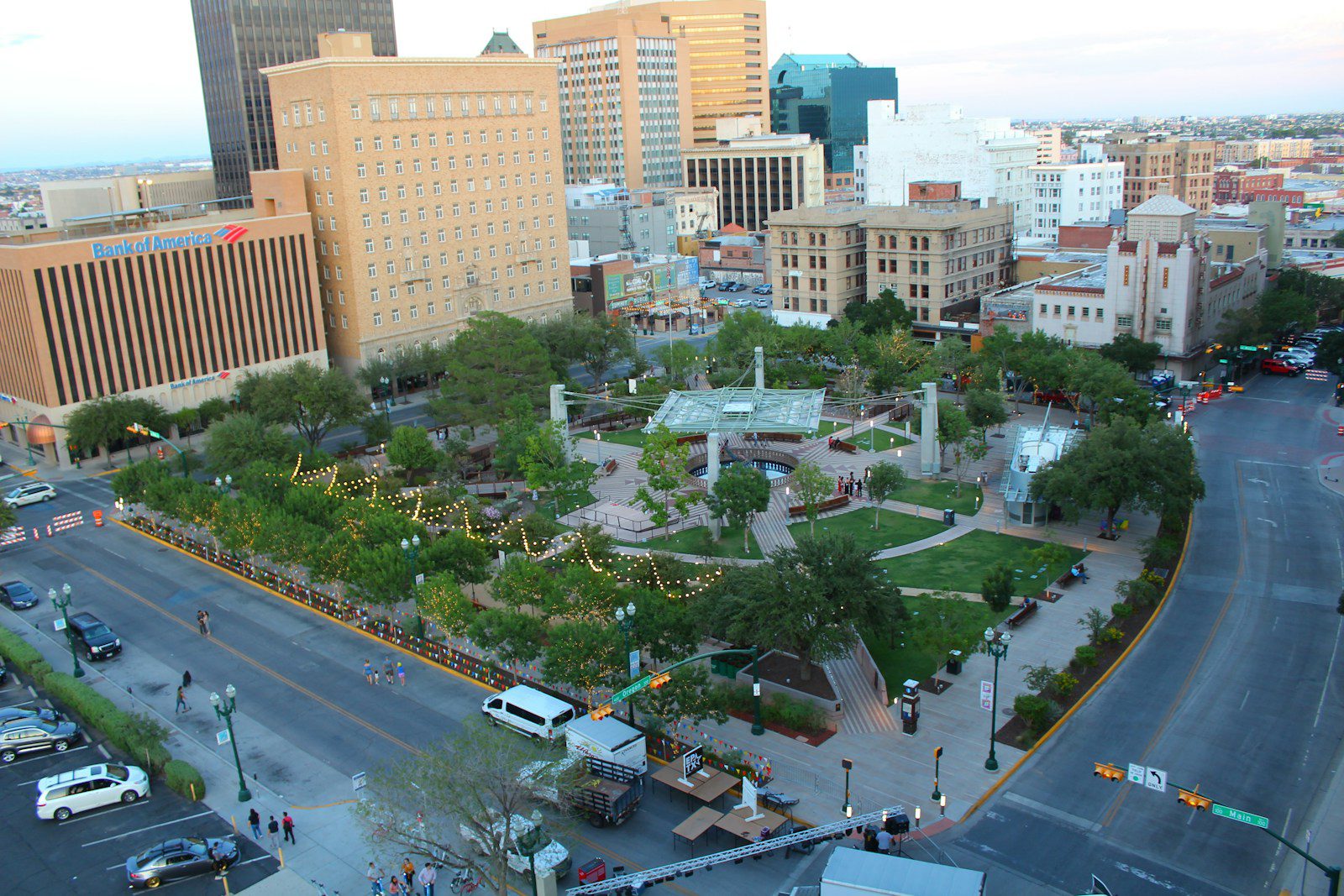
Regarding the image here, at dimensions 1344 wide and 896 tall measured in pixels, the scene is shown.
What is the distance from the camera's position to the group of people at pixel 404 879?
31.2 metres

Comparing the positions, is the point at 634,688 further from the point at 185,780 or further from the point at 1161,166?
the point at 1161,166

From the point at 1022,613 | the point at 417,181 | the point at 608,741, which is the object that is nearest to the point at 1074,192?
the point at 417,181

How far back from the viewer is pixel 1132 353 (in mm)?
85188

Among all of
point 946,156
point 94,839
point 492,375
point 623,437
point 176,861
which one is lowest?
point 94,839

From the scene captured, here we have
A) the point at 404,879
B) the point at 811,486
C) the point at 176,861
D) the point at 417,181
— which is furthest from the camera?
the point at 417,181

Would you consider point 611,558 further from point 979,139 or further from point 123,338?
point 979,139

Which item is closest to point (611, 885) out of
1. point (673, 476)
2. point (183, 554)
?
point (673, 476)

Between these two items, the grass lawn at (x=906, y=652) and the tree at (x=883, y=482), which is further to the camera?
the tree at (x=883, y=482)

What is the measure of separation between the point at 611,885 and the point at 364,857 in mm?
8586

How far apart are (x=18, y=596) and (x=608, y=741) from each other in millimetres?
37161

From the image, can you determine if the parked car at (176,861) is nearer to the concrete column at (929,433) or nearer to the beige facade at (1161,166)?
the concrete column at (929,433)

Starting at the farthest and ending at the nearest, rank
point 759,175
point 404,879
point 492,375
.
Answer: point 759,175
point 492,375
point 404,879

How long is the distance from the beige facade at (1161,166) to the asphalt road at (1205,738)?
113 metres

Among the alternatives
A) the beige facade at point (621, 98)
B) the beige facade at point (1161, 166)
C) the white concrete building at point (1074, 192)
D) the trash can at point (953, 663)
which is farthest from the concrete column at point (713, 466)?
the beige facade at point (621, 98)
